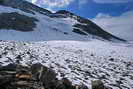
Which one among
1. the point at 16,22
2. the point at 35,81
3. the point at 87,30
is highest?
the point at 16,22

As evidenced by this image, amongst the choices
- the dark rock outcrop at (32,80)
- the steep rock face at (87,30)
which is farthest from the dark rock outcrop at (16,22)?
the dark rock outcrop at (32,80)

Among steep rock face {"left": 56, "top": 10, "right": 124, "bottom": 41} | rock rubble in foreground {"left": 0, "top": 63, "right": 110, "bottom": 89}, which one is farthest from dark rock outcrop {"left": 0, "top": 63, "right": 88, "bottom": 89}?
steep rock face {"left": 56, "top": 10, "right": 124, "bottom": 41}

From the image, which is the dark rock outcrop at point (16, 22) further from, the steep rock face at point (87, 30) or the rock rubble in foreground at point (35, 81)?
the rock rubble in foreground at point (35, 81)

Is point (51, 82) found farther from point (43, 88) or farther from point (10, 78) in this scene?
point (10, 78)

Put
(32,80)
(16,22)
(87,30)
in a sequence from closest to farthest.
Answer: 1. (32,80)
2. (16,22)
3. (87,30)

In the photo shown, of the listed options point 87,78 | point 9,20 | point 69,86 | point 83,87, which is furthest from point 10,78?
point 9,20

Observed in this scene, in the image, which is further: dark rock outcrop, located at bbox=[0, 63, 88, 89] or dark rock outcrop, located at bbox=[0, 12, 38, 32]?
dark rock outcrop, located at bbox=[0, 12, 38, 32]

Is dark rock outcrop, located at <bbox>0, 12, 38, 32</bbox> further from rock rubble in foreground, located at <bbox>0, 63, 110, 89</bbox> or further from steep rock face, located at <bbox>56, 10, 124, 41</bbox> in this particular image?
rock rubble in foreground, located at <bbox>0, 63, 110, 89</bbox>

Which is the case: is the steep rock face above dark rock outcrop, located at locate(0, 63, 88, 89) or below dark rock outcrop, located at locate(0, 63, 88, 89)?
above

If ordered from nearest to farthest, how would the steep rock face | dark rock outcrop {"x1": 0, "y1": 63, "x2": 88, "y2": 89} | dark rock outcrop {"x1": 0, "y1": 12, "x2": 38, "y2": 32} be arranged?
dark rock outcrop {"x1": 0, "y1": 63, "x2": 88, "y2": 89} < dark rock outcrop {"x1": 0, "y1": 12, "x2": 38, "y2": 32} < the steep rock face

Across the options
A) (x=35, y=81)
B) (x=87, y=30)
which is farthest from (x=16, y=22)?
(x=35, y=81)

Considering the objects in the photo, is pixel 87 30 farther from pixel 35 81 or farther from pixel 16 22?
pixel 35 81

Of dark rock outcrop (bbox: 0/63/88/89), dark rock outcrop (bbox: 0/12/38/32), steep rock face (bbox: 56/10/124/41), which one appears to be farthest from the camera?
steep rock face (bbox: 56/10/124/41)

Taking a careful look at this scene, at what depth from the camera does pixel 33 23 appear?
64562 millimetres
